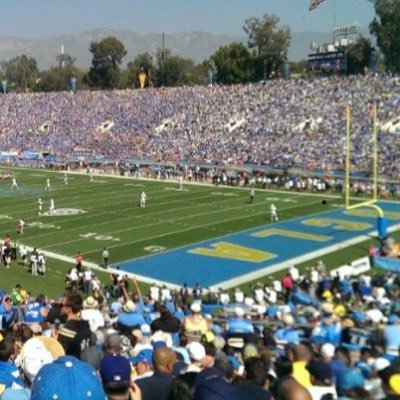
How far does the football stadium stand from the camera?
5.14m

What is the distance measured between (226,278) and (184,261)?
2.27m

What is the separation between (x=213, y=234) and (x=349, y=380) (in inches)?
771

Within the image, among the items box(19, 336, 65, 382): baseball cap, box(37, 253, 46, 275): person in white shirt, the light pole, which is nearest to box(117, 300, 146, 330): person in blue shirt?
box(19, 336, 65, 382): baseball cap

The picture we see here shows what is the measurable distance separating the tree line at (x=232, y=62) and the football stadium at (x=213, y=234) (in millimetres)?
338

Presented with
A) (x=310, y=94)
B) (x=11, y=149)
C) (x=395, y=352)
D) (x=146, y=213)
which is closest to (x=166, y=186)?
(x=146, y=213)

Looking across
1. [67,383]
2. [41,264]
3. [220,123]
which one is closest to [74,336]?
[67,383]

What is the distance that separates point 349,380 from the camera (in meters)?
4.63

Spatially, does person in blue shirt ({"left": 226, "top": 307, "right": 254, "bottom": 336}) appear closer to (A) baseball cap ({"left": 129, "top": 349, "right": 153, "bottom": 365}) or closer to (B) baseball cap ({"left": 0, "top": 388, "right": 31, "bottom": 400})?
(A) baseball cap ({"left": 129, "top": 349, "right": 153, "bottom": 365})

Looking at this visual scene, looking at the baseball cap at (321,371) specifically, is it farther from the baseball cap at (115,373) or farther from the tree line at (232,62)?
the tree line at (232,62)

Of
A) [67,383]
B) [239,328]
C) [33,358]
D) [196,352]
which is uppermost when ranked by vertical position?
[67,383]

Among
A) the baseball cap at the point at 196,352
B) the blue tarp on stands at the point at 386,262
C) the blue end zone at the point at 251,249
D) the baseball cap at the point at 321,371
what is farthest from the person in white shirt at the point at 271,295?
the baseball cap at the point at 321,371

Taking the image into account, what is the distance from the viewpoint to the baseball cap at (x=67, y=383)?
2820 millimetres

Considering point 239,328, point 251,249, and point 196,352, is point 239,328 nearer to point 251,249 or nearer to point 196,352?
point 196,352

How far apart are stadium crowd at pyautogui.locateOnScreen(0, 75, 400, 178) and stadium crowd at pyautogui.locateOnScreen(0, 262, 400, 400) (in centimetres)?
2627
